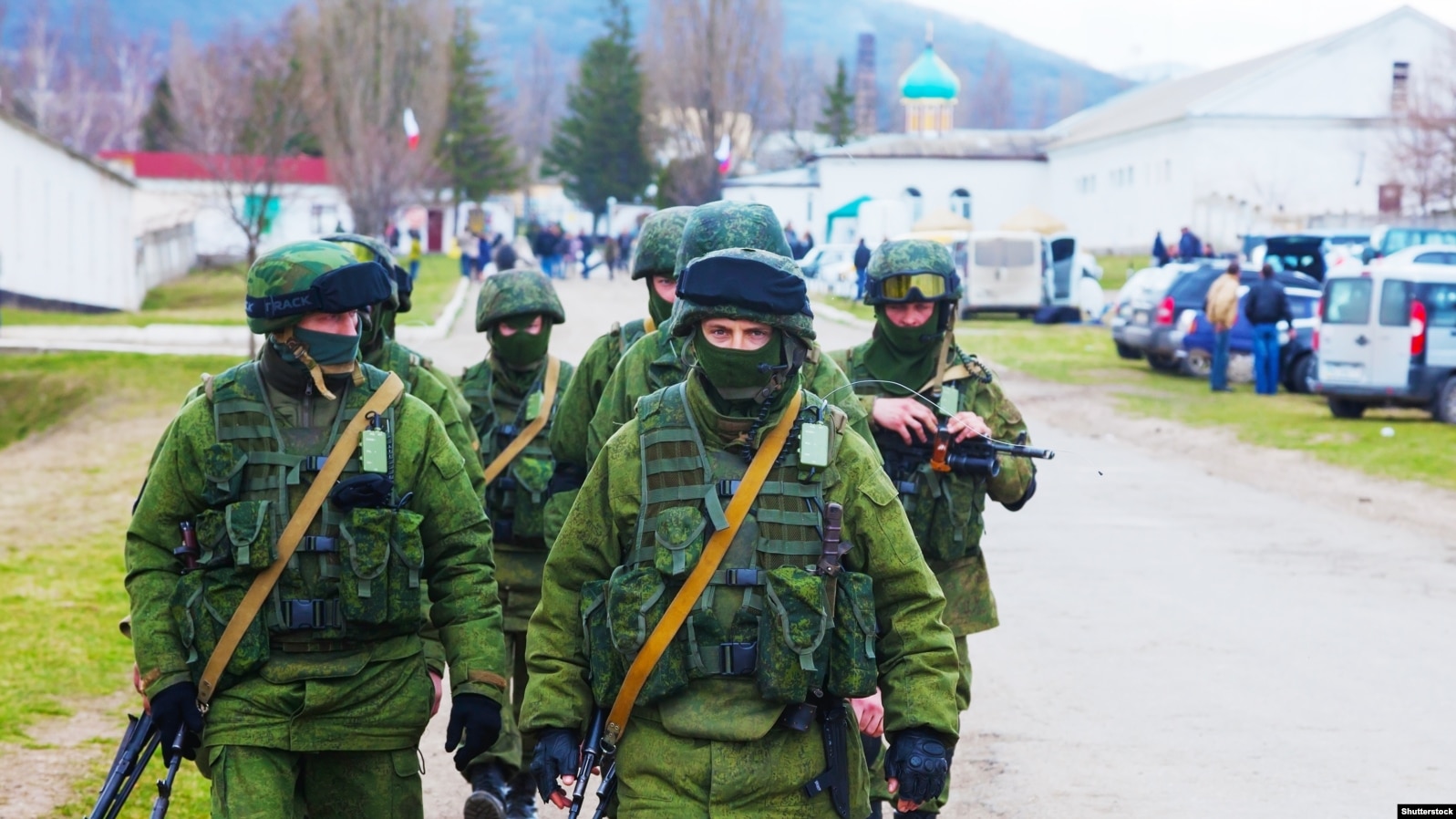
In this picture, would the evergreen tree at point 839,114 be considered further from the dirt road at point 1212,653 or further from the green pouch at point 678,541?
the green pouch at point 678,541

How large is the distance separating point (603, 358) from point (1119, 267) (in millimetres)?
59337

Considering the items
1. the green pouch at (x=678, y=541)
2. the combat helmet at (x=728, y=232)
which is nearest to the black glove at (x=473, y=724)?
the green pouch at (x=678, y=541)

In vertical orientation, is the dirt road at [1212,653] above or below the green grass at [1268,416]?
above

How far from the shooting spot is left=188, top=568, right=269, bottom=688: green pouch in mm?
4305

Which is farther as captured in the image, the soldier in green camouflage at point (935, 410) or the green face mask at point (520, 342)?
the green face mask at point (520, 342)

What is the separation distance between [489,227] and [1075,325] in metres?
56.1

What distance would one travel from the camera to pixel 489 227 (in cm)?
9162

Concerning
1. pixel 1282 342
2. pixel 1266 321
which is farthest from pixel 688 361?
pixel 1282 342

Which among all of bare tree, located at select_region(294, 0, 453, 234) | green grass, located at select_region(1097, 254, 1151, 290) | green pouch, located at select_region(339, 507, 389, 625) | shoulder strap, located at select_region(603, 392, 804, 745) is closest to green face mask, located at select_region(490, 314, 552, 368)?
green pouch, located at select_region(339, 507, 389, 625)

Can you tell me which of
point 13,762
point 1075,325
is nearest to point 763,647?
point 13,762

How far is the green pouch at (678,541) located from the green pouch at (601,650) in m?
0.20

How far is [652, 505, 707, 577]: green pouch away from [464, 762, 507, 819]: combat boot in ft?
9.07

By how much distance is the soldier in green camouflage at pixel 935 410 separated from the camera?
19.7ft

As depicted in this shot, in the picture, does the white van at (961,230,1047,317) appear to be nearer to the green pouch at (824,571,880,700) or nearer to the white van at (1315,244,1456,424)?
the white van at (1315,244,1456,424)
